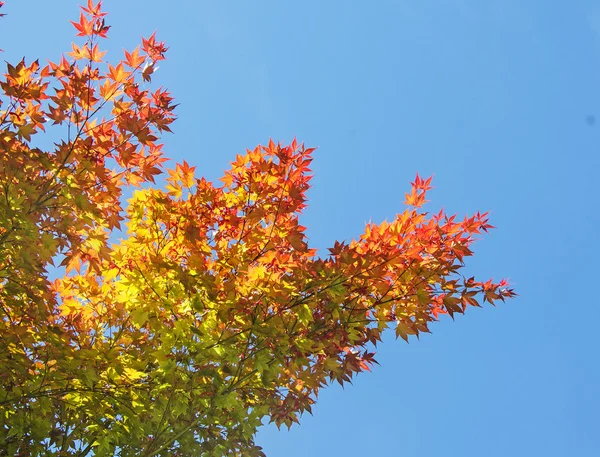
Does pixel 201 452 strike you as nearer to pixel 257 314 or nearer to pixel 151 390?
pixel 151 390

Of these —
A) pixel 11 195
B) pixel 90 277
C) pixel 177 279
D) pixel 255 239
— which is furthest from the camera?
pixel 90 277

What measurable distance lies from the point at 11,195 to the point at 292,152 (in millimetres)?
1847

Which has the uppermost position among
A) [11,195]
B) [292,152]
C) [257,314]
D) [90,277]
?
[90,277]

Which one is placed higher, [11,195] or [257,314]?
[11,195]

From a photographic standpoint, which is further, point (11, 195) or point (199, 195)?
point (199, 195)

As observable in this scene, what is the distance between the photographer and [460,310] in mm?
3564

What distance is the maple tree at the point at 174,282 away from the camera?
11.2ft

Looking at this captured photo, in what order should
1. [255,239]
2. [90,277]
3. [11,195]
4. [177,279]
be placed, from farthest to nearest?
[90,277] → [255,239] → [177,279] → [11,195]

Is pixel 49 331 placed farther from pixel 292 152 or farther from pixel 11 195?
pixel 292 152

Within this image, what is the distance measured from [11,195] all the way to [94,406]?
154 centimetres

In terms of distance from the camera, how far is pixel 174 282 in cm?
362

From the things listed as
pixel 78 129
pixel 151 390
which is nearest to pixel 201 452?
pixel 151 390

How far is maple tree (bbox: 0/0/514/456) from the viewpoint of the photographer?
340cm

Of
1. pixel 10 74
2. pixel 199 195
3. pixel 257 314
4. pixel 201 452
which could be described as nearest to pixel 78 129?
pixel 10 74
